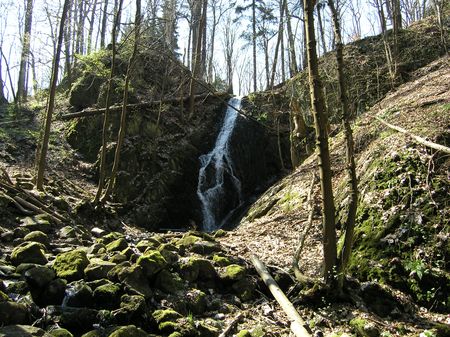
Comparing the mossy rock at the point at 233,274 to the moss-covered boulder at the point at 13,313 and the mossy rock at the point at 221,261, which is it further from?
the moss-covered boulder at the point at 13,313

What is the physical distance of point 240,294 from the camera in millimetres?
5902

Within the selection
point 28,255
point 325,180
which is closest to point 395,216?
point 325,180

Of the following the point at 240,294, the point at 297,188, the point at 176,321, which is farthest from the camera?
the point at 297,188

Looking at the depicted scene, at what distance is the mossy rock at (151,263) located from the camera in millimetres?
5695

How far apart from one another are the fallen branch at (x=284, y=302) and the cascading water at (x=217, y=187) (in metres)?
8.34

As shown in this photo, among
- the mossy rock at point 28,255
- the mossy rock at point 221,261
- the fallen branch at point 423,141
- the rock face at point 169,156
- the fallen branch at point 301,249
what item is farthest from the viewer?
the rock face at point 169,156

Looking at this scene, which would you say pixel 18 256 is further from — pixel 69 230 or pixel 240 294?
pixel 240 294

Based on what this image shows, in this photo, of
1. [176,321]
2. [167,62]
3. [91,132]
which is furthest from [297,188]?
[167,62]

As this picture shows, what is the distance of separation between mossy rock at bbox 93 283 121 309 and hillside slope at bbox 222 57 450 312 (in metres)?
3.10

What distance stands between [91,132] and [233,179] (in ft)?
21.6

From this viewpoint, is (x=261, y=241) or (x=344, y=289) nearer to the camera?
(x=344, y=289)

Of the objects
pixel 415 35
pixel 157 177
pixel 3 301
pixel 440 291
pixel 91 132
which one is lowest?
pixel 440 291

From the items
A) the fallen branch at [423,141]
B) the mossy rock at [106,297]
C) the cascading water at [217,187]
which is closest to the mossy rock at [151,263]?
the mossy rock at [106,297]

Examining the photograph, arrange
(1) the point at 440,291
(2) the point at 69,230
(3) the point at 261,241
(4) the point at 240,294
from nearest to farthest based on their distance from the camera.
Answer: (1) the point at 440,291 < (4) the point at 240,294 < (2) the point at 69,230 < (3) the point at 261,241
